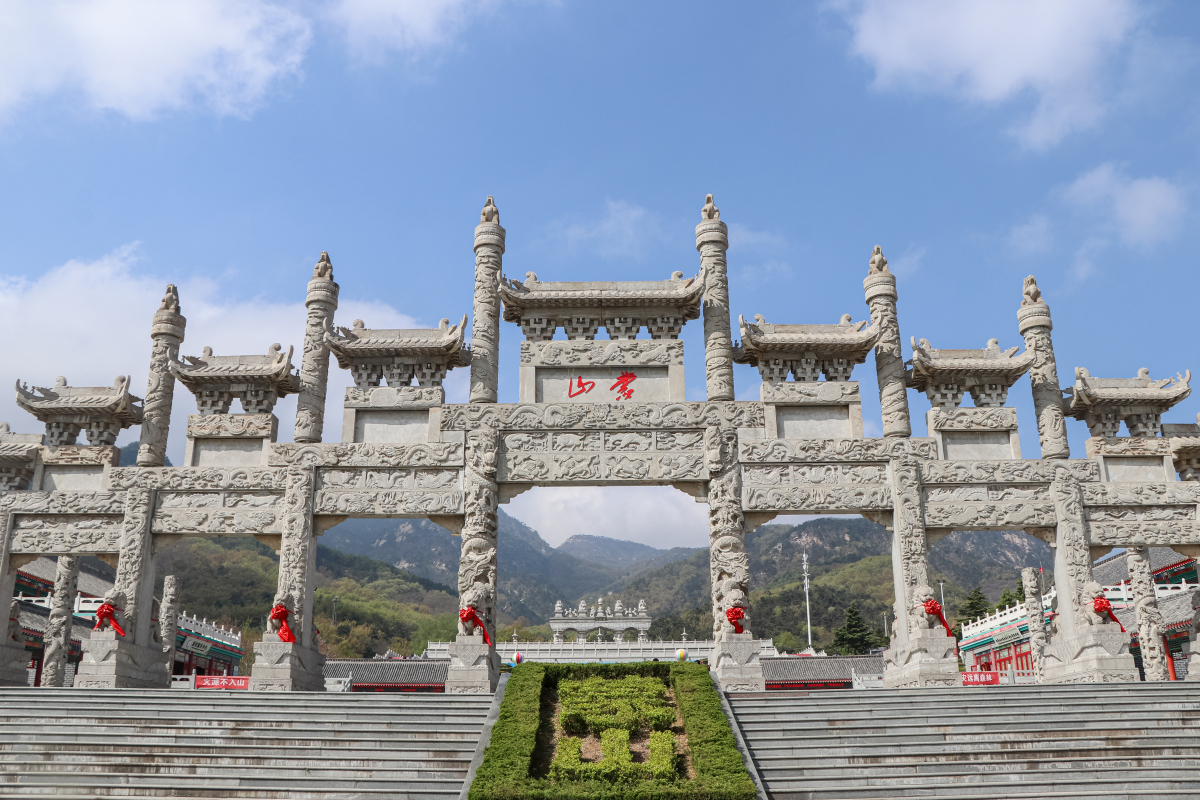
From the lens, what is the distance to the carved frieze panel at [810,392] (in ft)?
48.3

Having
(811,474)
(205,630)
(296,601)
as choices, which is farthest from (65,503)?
(205,630)

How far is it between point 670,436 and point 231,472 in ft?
22.7

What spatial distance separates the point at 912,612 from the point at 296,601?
9.00 metres

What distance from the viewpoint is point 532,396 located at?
14.7 meters

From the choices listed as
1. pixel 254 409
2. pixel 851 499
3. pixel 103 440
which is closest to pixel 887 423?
pixel 851 499

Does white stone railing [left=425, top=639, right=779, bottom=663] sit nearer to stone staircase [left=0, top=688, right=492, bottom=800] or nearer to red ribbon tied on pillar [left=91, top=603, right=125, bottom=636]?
red ribbon tied on pillar [left=91, top=603, right=125, bottom=636]

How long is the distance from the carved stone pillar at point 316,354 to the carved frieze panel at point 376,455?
0.35m

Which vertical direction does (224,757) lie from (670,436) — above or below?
below

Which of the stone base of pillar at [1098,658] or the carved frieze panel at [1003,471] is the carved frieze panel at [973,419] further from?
the stone base of pillar at [1098,658]

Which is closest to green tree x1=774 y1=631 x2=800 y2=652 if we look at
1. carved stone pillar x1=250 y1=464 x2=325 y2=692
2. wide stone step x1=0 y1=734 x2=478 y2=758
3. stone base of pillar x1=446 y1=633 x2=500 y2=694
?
carved stone pillar x1=250 y1=464 x2=325 y2=692

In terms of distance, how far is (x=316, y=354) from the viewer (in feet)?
49.9

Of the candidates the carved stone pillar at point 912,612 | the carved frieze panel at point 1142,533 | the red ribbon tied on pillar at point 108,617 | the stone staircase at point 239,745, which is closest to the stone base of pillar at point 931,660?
the carved stone pillar at point 912,612

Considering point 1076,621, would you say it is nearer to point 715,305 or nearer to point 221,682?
point 715,305

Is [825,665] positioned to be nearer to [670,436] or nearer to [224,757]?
[670,436]
